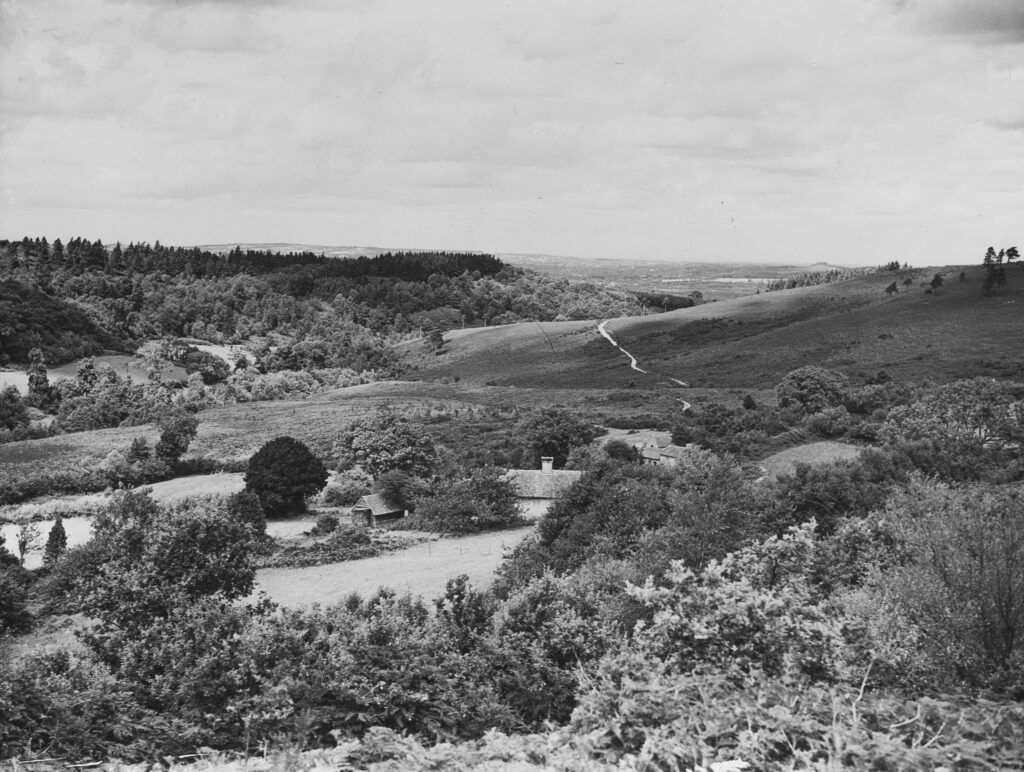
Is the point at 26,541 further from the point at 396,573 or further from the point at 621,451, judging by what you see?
the point at 621,451

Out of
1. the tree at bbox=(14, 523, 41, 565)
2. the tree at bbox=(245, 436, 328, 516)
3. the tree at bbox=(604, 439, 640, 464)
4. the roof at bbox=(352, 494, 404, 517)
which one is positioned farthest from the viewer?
the tree at bbox=(604, 439, 640, 464)

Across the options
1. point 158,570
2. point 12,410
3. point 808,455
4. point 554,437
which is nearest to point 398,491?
point 554,437

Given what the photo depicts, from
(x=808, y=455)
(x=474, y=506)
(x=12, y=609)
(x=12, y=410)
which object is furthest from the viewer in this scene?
(x=12, y=410)

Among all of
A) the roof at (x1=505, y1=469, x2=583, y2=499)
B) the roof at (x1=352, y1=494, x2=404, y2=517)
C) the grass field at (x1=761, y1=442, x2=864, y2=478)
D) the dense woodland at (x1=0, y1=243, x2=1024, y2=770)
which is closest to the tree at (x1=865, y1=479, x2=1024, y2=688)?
the dense woodland at (x1=0, y1=243, x2=1024, y2=770)

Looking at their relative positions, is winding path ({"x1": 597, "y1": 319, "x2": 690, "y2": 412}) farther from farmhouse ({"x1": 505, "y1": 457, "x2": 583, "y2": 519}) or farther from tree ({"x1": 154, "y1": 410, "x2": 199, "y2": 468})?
tree ({"x1": 154, "y1": 410, "x2": 199, "y2": 468})

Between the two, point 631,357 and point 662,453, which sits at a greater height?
point 631,357

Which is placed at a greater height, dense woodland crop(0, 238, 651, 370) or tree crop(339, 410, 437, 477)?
dense woodland crop(0, 238, 651, 370)

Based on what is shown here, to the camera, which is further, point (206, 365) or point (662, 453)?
point (206, 365)

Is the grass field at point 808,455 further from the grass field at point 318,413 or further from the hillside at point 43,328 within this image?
the hillside at point 43,328

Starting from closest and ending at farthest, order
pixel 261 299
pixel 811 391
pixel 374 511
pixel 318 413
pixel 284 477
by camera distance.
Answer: pixel 374 511 < pixel 284 477 < pixel 811 391 < pixel 318 413 < pixel 261 299
